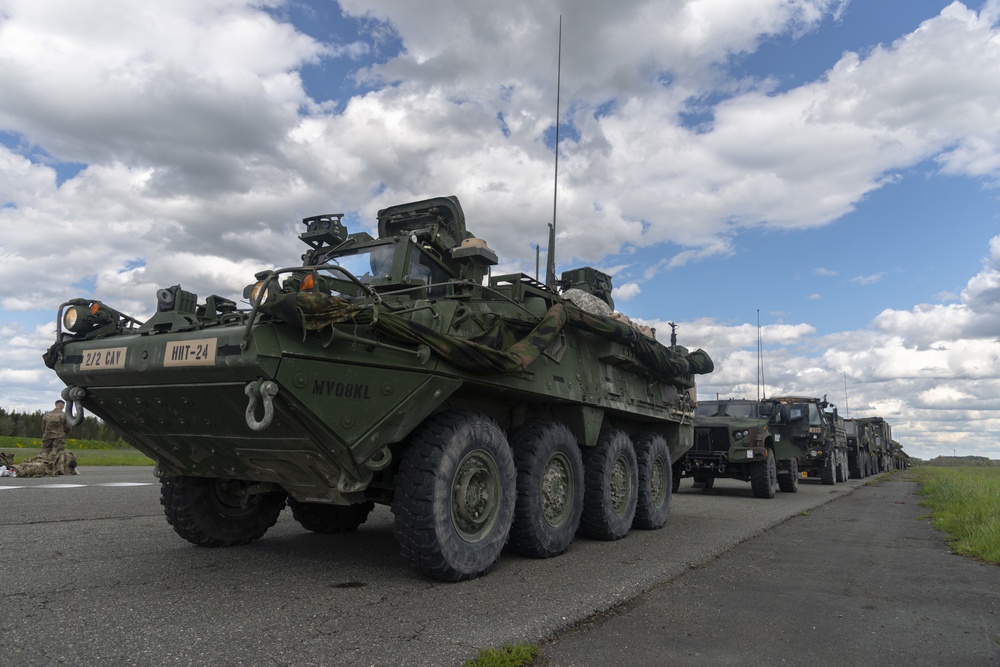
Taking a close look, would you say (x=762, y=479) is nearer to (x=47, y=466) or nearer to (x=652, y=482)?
(x=652, y=482)

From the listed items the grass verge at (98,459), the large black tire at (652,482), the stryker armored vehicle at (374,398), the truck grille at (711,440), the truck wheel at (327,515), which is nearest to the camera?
the stryker armored vehicle at (374,398)

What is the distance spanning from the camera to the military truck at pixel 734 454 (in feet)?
44.5

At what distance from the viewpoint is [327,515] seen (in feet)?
22.5

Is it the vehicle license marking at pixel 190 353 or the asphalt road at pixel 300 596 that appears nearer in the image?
the asphalt road at pixel 300 596

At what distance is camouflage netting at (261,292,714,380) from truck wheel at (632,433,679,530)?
1276 millimetres

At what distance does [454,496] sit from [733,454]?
9972 mm

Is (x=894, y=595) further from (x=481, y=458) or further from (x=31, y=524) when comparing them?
(x=31, y=524)

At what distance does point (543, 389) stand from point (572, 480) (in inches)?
39.4

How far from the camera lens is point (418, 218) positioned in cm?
771

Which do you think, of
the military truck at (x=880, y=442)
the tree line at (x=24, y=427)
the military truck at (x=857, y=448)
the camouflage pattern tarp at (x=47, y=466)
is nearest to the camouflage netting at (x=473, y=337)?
the camouflage pattern tarp at (x=47, y=466)

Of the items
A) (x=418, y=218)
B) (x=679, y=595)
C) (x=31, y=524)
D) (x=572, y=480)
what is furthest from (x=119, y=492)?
(x=679, y=595)

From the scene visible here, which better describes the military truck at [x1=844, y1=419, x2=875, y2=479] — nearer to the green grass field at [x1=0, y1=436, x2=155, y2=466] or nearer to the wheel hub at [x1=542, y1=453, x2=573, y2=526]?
the wheel hub at [x1=542, y1=453, x2=573, y2=526]

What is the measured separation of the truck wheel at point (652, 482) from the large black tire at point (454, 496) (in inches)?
126

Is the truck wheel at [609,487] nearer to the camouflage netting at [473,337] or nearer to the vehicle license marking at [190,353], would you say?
the camouflage netting at [473,337]
